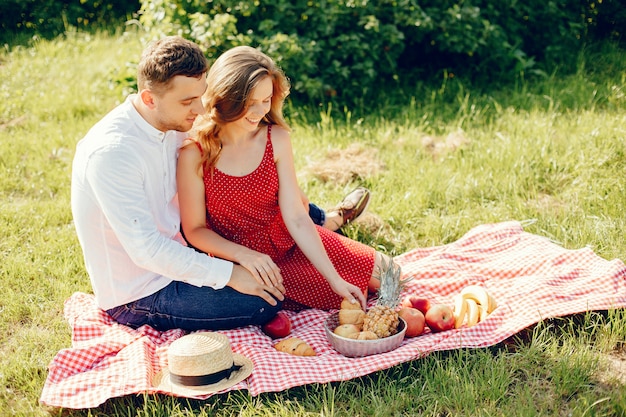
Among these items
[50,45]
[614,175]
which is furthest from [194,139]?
[50,45]

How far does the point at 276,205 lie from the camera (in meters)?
4.32

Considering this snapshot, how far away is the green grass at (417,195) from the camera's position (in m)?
3.39

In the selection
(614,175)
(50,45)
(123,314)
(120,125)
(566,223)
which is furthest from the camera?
(50,45)

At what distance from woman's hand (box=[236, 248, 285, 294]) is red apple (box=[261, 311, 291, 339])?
222 mm

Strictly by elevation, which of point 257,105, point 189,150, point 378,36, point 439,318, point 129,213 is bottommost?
point 439,318

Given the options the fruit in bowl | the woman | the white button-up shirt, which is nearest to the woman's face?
the woman

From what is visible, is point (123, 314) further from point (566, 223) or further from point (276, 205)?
point (566, 223)

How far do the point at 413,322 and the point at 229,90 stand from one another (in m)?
1.57

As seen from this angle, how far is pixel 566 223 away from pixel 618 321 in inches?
55.2

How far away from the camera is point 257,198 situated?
418 centimetres

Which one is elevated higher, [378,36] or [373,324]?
[378,36]

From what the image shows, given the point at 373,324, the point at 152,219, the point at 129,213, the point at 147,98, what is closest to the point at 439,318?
the point at 373,324

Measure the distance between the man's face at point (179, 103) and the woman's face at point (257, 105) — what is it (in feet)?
0.79

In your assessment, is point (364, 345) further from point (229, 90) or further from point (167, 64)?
point (167, 64)
